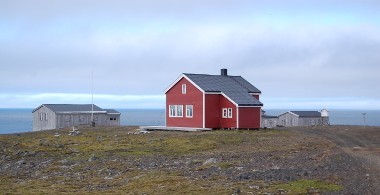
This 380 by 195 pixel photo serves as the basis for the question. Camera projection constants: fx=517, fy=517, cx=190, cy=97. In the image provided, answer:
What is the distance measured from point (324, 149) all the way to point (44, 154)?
63.7 ft

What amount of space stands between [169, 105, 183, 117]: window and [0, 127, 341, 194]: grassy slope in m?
8.03

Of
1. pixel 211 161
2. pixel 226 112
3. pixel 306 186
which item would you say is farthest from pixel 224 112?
pixel 306 186

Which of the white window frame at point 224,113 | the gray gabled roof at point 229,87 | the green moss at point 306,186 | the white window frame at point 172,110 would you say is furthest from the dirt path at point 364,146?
the white window frame at point 172,110

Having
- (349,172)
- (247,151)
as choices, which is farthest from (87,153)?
(349,172)

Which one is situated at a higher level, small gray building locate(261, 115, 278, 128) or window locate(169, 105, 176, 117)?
window locate(169, 105, 176, 117)

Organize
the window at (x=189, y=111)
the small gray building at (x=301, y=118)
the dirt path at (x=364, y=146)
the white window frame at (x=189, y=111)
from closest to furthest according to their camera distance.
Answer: the dirt path at (x=364, y=146) < the white window frame at (x=189, y=111) < the window at (x=189, y=111) < the small gray building at (x=301, y=118)

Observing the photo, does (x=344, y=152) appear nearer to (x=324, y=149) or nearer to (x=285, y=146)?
(x=324, y=149)

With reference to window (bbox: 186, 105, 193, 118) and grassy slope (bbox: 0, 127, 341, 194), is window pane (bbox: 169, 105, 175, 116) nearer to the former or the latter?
window (bbox: 186, 105, 193, 118)

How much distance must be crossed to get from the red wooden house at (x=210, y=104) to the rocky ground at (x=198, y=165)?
22.5 ft

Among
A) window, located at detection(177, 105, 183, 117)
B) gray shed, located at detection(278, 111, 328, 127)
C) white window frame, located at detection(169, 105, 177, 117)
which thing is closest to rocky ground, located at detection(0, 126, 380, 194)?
window, located at detection(177, 105, 183, 117)

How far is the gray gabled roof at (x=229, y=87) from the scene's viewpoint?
52156mm

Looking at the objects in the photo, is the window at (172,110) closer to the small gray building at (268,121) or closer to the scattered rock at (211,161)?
the scattered rock at (211,161)

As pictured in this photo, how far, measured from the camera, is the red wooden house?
51750mm

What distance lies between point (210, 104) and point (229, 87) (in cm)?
390
